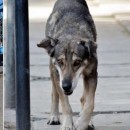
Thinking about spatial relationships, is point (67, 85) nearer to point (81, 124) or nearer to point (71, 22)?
point (81, 124)

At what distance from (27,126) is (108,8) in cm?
1093

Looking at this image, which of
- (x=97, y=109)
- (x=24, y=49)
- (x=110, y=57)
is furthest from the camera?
(x=110, y=57)

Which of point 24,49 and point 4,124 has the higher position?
point 24,49

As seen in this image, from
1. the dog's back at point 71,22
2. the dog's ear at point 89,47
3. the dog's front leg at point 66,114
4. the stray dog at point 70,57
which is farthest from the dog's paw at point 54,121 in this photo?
the dog's ear at point 89,47

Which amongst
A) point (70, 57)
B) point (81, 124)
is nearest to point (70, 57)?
point (70, 57)

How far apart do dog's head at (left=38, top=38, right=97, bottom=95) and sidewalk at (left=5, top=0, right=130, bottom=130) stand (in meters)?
1.00

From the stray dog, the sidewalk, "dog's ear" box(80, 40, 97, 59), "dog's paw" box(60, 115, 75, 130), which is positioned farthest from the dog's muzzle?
the sidewalk

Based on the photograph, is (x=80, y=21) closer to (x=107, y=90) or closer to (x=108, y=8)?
(x=107, y=90)

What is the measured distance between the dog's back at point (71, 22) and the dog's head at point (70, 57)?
17 centimetres

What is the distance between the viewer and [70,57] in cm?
571

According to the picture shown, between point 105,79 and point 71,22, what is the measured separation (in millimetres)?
2583

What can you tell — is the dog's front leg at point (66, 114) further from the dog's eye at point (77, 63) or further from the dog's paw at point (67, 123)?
the dog's eye at point (77, 63)

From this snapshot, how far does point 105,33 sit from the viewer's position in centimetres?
1256

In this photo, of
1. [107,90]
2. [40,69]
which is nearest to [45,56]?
→ [40,69]
